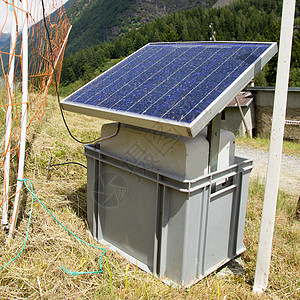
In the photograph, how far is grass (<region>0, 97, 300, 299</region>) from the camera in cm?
250

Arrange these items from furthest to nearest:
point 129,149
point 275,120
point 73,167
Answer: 1. point 73,167
2. point 129,149
3. point 275,120

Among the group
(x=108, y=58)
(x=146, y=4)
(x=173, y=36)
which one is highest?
(x=146, y=4)

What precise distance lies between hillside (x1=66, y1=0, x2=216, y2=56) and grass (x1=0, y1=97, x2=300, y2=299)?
104 metres

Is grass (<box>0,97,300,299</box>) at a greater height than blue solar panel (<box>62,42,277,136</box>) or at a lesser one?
lesser

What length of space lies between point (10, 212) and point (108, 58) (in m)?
68.9

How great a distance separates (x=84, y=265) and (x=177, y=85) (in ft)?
5.68

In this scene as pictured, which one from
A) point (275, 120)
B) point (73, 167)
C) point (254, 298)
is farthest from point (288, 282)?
point (73, 167)

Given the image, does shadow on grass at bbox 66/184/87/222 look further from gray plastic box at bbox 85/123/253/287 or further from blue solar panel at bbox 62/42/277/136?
blue solar panel at bbox 62/42/277/136

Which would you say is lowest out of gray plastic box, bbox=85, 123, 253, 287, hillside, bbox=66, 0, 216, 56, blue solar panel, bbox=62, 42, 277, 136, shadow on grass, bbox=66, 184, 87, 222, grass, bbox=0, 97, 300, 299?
shadow on grass, bbox=66, 184, 87, 222

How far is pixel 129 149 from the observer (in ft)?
9.81

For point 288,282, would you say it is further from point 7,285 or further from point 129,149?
point 7,285

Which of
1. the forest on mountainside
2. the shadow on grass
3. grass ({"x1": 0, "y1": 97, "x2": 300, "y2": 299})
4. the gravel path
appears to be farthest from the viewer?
the forest on mountainside

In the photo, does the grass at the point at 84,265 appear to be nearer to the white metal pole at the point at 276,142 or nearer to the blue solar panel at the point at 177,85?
the white metal pole at the point at 276,142

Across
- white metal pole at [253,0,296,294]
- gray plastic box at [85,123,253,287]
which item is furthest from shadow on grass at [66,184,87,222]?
white metal pole at [253,0,296,294]
